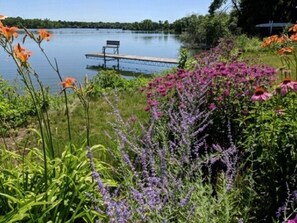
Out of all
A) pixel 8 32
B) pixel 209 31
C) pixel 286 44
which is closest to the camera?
pixel 8 32

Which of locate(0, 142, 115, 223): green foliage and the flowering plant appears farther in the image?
the flowering plant

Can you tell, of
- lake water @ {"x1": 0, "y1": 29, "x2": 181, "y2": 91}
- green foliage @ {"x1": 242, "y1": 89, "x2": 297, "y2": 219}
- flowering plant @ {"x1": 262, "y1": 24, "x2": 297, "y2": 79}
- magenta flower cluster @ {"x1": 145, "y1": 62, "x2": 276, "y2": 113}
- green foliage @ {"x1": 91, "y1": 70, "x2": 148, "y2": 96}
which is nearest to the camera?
green foliage @ {"x1": 242, "y1": 89, "x2": 297, "y2": 219}

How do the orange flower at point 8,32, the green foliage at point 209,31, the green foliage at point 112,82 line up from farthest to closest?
the green foliage at point 209,31, the green foliage at point 112,82, the orange flower at point 8,32

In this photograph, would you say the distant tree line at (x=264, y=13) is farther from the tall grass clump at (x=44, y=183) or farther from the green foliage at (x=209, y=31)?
the tall grass clump at (x=44, y=183)

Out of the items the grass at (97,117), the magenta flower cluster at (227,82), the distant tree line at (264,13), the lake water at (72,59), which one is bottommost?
the lake water at (72,59)

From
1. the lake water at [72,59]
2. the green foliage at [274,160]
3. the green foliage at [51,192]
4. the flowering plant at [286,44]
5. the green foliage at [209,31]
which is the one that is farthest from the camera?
the green foliage at [209,31]

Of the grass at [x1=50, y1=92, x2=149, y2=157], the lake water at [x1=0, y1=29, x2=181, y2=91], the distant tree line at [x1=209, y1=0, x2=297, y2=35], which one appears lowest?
the lake water at [x1=0, y1=29, x2=181, y2=91]

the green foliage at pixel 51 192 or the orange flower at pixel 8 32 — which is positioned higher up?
the orange flower at pixel 8 32

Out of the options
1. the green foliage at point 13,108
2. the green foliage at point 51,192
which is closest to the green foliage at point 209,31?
the green foliage at point 13,108

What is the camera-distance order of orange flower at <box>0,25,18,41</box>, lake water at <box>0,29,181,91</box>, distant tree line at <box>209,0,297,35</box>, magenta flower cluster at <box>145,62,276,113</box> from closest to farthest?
1. orange flower at <box>0,25,18,41</box>
2. magenta flower cluster at <box>145,62,276,113</box>
3. lake water at <box>0,29,181,91</box>
4. distant tree line at <box>209,0,297,35</box>

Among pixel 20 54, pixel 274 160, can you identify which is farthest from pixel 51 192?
pixel 274 160

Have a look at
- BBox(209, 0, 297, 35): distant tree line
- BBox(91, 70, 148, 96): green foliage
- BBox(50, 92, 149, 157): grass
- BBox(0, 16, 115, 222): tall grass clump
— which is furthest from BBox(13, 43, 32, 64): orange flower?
BBox(209, 0, 297, 35): distant tree line

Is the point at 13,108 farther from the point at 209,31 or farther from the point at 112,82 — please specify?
the point at 209,31

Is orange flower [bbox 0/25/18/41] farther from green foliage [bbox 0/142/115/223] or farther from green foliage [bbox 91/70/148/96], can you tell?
green foliage [bbox 91/70/148/96]
